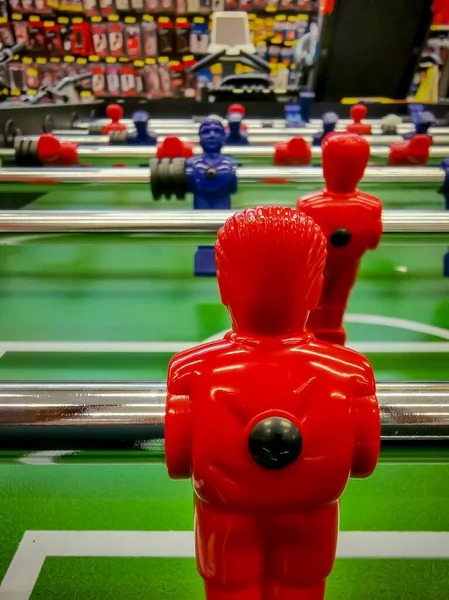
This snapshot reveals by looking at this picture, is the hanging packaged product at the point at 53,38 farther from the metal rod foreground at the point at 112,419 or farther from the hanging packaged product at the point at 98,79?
the metal rod foreground at the point at 112,419

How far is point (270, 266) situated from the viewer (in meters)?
0.33

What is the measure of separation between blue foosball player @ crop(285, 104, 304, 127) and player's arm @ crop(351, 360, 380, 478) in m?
2.78

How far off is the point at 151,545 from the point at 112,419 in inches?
21.6

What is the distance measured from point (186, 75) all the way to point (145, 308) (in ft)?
12.2

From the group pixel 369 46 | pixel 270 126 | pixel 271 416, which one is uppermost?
pixel 369 46

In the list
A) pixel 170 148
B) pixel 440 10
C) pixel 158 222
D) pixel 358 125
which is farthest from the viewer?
pixel 440 10

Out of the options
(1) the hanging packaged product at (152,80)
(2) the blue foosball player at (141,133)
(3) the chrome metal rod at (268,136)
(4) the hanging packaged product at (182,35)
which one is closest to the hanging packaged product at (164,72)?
(1) the hanging packaged product at (152,80)

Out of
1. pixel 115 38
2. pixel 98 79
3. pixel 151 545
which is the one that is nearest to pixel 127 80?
pixel 98 79

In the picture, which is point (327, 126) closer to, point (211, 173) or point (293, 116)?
point (293, 116)

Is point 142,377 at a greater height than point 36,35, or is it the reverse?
point 36,35

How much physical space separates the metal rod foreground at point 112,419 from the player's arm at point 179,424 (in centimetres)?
2

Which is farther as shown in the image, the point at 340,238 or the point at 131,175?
the point at 131,175

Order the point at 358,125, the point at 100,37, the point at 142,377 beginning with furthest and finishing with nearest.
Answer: the point at 100,37, the point at 358,125, the point at 142,377

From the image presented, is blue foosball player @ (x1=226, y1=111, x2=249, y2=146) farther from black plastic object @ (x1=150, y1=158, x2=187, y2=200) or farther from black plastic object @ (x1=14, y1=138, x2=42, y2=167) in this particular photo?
black plastic object @ (x1=150, y1=158, x2=187, y2=200)
